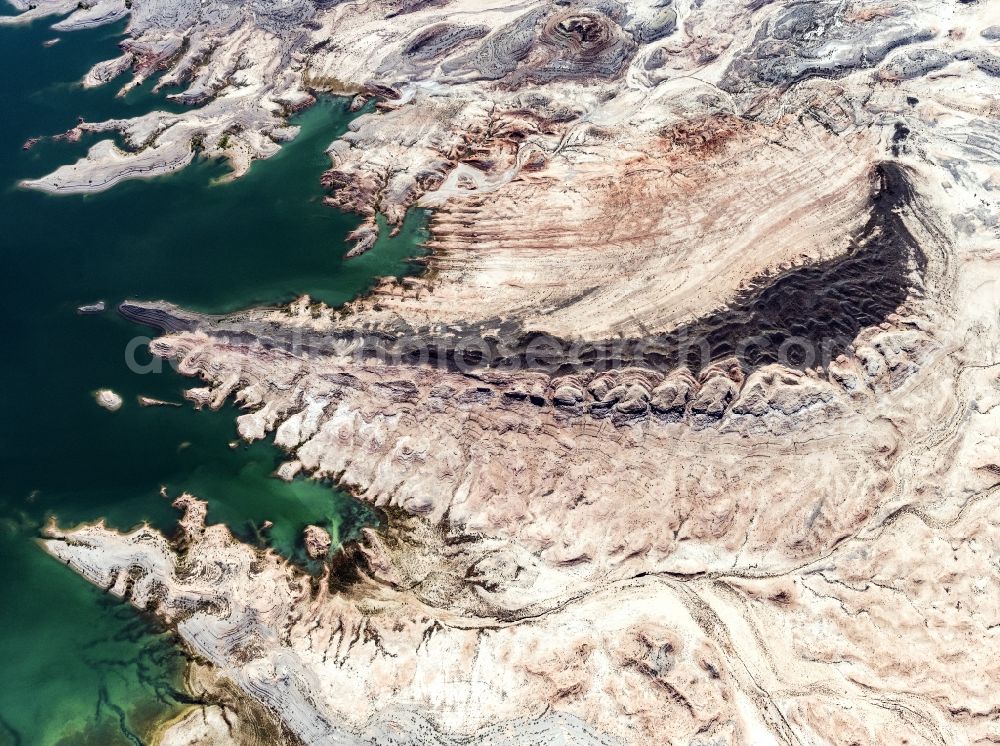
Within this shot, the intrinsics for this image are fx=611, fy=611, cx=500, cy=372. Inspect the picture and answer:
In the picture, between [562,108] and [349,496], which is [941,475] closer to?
[349,496]

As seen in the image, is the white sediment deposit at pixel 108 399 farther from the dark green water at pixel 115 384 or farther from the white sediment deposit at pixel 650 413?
the white sediment deposit at pixel 650 413

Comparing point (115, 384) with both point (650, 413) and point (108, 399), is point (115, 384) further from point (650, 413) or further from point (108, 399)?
point (650, 413)

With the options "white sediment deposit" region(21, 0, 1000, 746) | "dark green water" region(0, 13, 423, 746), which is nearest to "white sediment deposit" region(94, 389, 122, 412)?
"dark green water" region(0, 13, 423, 746)

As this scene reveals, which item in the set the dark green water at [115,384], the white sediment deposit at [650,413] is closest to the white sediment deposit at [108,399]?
the dark green water at [115,384]

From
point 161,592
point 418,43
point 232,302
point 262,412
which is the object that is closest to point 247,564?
point 161,592

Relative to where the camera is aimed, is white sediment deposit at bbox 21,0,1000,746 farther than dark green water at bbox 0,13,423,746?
No

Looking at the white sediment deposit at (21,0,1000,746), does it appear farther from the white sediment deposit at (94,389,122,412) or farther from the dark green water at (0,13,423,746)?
the white sediment deposit at (94,389,122,412)
